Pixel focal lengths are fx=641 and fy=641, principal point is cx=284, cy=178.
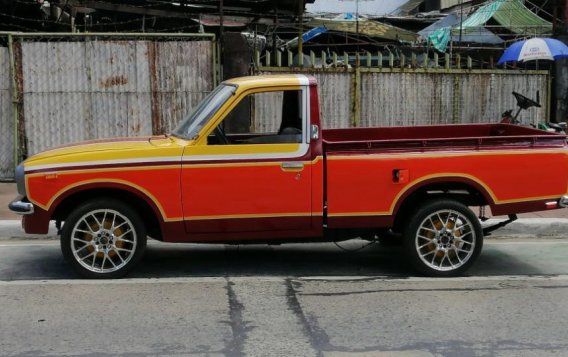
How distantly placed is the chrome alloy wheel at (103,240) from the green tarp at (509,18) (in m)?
14.4

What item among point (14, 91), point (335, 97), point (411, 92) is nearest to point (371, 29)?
point (411, 92)

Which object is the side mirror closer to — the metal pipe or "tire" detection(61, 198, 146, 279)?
"tire" detection(61, 198, 146, 279)

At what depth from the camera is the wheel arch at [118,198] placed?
5805 millimetres

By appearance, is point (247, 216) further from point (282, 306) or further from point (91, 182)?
point (91, 182)

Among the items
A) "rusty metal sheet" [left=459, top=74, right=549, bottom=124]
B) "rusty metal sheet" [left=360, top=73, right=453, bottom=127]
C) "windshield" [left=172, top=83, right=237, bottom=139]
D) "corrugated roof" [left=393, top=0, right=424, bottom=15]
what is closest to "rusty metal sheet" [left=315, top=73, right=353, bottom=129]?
"rusty metal sheet" [left=360, top=73, right=453, bottom=127]

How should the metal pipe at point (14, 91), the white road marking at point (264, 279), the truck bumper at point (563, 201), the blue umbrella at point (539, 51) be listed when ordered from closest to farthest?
1. the white road marking at point (264, 279)
2. the truck bumper at point (563, 201)
3. the metal pipe at point (14, 91)
4. the blue umbrella at point (539, 51)

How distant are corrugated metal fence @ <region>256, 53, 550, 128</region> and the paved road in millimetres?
4607

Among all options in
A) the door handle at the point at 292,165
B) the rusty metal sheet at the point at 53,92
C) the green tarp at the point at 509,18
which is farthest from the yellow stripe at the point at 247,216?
the green tarp at the point at 509,18

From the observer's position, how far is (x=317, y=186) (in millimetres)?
5961

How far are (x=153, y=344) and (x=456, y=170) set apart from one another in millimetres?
3222

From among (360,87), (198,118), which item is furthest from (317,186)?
(360,87)

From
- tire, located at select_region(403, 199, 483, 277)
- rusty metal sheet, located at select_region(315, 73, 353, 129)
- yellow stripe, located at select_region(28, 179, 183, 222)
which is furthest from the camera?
rusty metal sheet, located at select_region(315, 73, 353, 129)

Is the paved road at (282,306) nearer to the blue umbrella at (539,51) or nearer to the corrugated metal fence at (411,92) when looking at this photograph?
the corrugated metal fence at (411,92)

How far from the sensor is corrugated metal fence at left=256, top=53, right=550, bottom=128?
11344 mm
